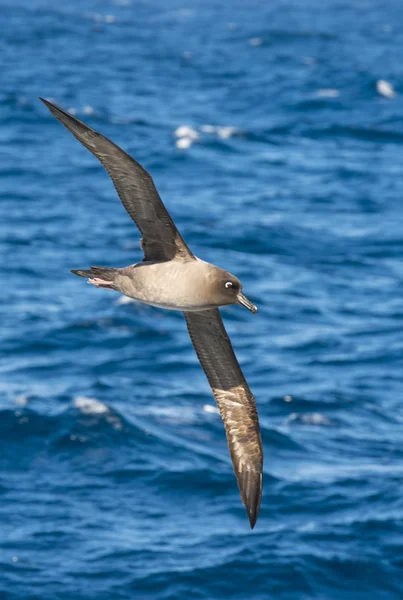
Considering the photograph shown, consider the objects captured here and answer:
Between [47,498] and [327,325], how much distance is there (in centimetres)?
982

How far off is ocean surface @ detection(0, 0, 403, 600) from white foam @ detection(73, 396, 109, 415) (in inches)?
1.5

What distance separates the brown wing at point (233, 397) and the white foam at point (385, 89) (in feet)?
130

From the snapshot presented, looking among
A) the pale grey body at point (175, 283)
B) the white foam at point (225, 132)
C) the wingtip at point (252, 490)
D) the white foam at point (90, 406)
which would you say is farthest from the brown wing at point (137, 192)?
the white foam at point (225, 132)

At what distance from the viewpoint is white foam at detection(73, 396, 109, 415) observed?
21.6 meters

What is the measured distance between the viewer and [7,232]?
31359 millimetres

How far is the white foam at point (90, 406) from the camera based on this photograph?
70.7 ft

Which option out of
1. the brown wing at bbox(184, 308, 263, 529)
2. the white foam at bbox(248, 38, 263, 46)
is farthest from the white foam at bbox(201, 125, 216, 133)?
the brown wing at bbox(184, 308, 263, 529)

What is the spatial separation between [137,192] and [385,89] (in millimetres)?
42308

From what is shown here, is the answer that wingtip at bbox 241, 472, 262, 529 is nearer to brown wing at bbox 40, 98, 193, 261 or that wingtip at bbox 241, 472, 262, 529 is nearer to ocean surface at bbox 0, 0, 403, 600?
brown wing at bbox 40, 98, 193, 261

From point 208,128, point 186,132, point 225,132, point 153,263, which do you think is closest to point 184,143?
point 186,132

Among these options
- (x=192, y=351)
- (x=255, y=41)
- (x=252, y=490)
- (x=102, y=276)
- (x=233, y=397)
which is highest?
(x=102, y=276)

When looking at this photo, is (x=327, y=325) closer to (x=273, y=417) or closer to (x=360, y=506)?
(x=273, y=417)

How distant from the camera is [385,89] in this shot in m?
50.2

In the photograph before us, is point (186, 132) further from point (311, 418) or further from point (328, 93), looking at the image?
point (311, 418)
